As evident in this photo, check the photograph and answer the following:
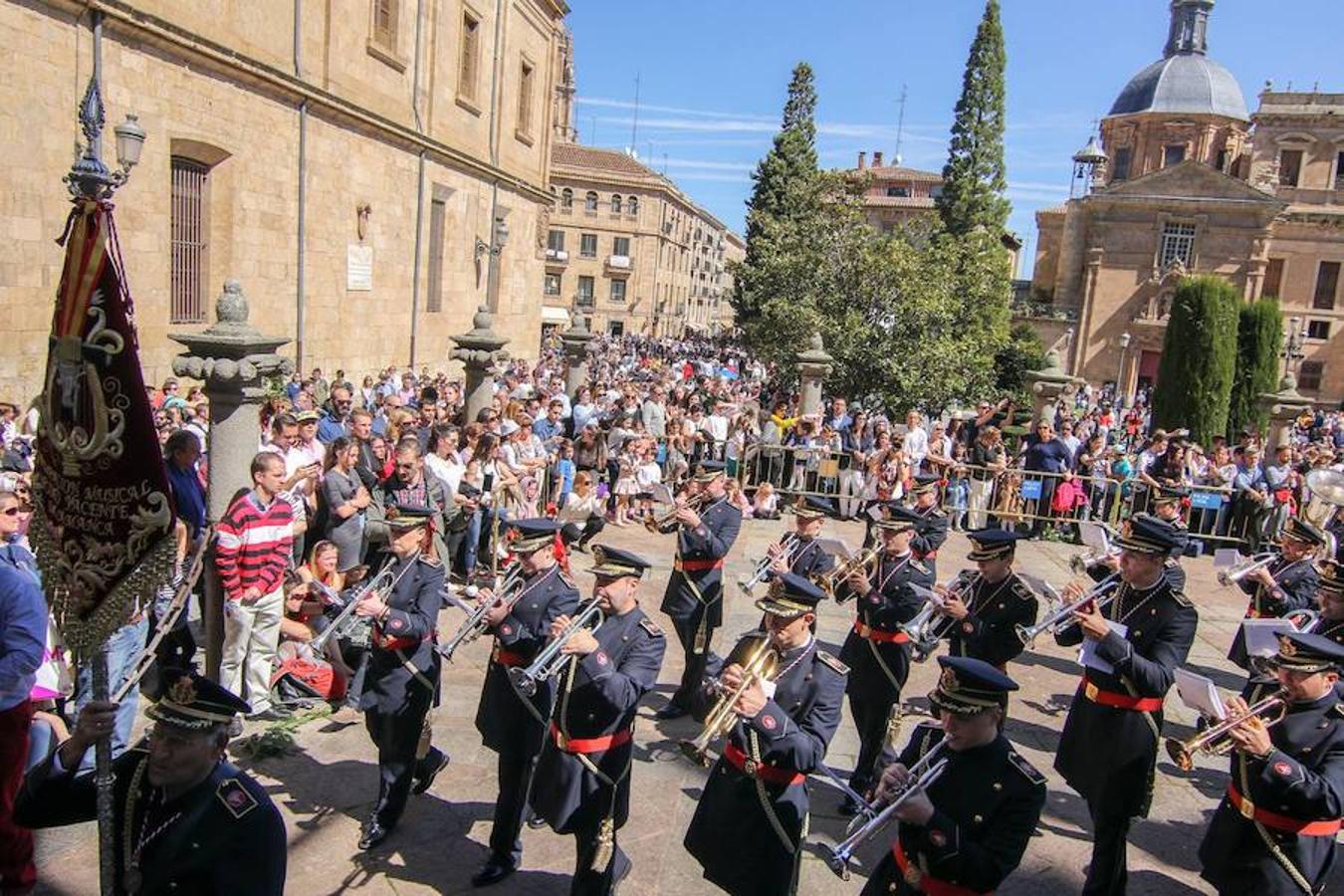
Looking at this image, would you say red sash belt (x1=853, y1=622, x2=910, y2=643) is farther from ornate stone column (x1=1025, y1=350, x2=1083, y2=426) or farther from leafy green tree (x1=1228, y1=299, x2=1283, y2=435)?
leafy green tree (x1=1228, y1=299, x2=1283, y2=435)

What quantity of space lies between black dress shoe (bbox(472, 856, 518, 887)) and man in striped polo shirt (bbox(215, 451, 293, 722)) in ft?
8.85

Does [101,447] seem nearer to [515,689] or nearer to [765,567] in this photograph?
[515,689]

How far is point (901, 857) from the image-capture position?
408cm

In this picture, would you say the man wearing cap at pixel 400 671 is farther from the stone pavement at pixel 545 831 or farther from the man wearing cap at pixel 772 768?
the man wearing cap at pixel 772 768

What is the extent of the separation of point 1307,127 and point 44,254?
69.0 metres

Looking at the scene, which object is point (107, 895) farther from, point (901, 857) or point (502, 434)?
point (502, 434)

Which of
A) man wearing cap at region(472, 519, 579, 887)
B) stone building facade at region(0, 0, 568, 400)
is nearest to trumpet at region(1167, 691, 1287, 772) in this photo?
man wearing cap at region(472, 519, 579, 887)

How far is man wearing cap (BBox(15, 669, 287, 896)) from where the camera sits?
325 centimetres

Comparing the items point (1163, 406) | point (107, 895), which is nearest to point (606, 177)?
point (1163, 406)

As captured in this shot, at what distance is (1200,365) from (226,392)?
129 ft

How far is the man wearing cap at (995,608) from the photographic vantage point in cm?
645

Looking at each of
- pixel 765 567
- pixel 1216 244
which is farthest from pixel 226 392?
pixel 1216 244

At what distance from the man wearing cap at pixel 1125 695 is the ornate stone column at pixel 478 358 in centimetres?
945

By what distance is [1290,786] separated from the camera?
4.38 m
